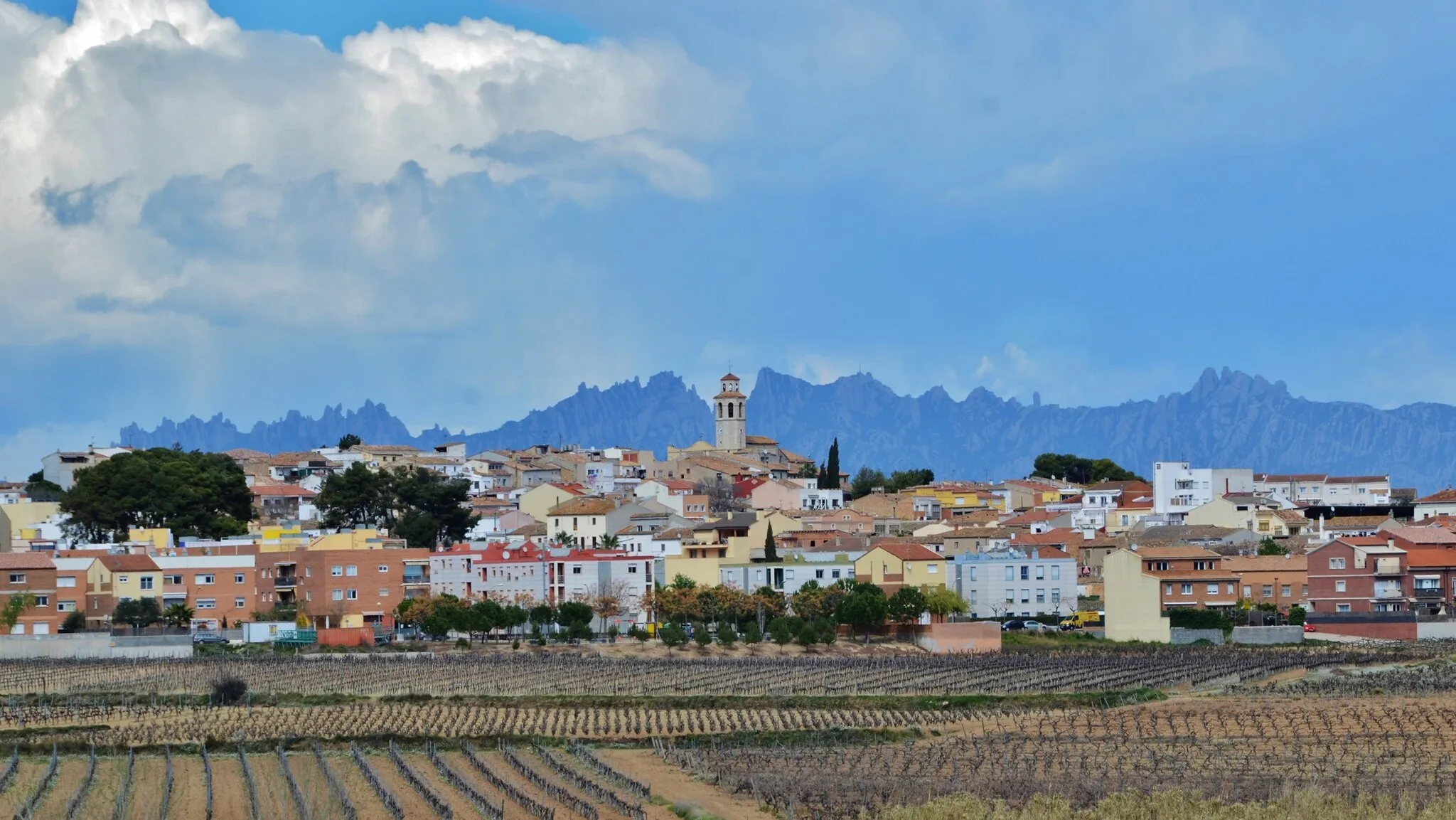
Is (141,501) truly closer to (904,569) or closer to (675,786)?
(904,569)

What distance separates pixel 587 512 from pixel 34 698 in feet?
153

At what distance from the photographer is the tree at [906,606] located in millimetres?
73250

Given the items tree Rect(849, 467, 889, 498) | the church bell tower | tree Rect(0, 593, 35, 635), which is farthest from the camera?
the church bell tower

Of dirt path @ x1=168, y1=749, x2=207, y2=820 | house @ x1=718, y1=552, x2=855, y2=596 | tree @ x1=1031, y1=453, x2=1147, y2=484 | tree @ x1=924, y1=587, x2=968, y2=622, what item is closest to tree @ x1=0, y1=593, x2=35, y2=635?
house @ x1=718, y1=552, x2=855, y2=596

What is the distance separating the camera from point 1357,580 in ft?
260

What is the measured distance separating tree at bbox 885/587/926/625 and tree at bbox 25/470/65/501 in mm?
54071

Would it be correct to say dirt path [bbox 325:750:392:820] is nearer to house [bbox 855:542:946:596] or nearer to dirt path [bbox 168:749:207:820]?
dirt path [bbox 168:749:207:820]

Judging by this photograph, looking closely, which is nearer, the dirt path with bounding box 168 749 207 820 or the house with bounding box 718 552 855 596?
the dirt path with bounding box 168 749 207 820

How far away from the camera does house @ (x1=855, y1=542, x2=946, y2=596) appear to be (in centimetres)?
7838

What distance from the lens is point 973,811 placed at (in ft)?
107

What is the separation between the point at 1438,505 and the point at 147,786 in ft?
299

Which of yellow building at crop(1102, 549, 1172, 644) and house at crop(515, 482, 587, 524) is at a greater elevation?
house at crop(515, 482, 587, 524)

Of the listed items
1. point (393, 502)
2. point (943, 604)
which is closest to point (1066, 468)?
point (393, 502)

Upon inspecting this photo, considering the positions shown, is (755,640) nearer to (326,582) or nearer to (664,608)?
(664,608)
